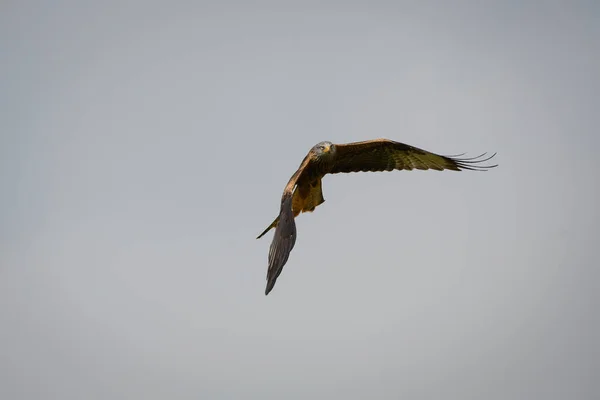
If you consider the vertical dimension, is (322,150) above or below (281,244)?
above

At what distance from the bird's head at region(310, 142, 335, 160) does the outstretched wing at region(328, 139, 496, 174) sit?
24.1 inches

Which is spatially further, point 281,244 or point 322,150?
point 322,150

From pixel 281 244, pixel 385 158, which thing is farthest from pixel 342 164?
pixel 281 244

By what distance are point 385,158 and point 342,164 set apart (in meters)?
0.87

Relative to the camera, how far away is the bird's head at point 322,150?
1205 centimetres

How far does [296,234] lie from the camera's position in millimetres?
9164

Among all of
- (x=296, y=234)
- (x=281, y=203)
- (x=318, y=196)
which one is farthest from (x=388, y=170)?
(x=296, y=234)

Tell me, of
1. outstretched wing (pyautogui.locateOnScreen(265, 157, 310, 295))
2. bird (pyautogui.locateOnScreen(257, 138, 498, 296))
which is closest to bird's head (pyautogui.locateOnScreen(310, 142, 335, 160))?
bird (pyautogui.locateOnScreen(257, 138, 498, 296))

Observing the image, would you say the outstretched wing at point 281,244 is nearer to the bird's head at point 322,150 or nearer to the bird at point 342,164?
the bird at point 342,164

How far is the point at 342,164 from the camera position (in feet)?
44.2

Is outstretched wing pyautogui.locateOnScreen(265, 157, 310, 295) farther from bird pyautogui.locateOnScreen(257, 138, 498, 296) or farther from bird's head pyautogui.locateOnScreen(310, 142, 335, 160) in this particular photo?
bird's head pyautogui.locateOnScreen(310, 142, 335, 160)

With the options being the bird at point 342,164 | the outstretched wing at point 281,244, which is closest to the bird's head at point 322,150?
the bird at point 342,164

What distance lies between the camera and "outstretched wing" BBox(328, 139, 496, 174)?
13.1 metres

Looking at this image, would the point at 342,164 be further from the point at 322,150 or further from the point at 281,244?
the point at 281,244
